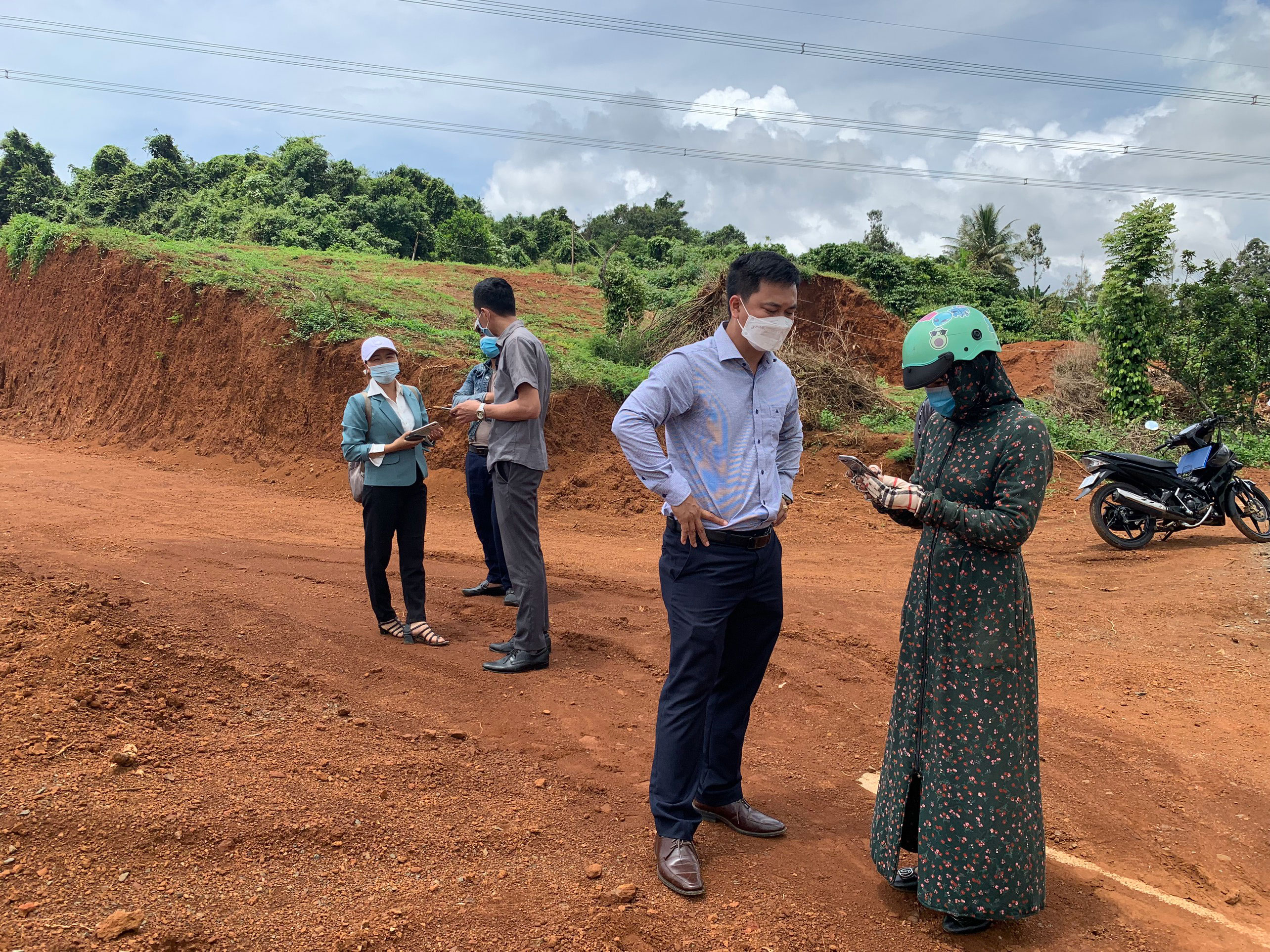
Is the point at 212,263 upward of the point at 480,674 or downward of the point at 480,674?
upward

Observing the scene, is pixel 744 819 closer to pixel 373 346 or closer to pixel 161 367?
pixel 373 346

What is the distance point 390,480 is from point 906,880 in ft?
11.4

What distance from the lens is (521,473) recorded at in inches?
185

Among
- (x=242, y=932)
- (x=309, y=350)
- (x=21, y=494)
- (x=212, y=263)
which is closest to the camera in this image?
(x=242, y=932)

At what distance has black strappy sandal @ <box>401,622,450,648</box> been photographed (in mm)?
5098

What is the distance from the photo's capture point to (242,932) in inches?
94.5

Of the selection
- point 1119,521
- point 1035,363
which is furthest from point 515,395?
point 1035,363

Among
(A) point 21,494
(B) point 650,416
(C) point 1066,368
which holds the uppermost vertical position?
(C) point 1066,368

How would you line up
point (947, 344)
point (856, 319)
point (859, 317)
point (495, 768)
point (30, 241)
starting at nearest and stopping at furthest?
point (947, 344), point (495, 768), point (30, 241), point (856, 319), point (859, 317)

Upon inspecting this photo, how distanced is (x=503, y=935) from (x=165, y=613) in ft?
11.2

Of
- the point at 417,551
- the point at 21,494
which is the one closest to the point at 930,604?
the point at 417,551

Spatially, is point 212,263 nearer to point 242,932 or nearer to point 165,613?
point 165,613

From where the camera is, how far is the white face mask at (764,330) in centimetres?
292

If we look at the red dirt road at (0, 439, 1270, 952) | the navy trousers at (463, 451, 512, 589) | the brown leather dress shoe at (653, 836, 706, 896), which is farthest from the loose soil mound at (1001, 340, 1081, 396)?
the brown leather dress shoe at (653, 836, 706, 896)
